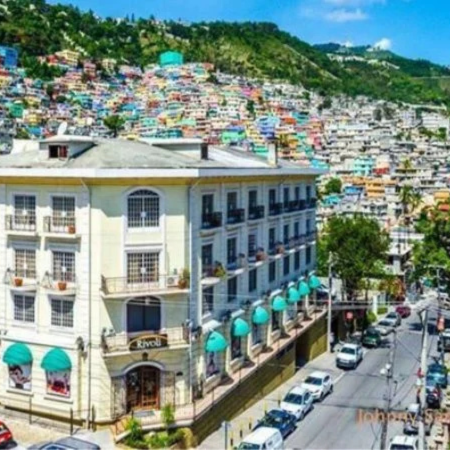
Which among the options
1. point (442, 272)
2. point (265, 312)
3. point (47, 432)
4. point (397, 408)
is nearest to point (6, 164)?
point (47, 432)

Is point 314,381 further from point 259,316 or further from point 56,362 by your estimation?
point 56,362

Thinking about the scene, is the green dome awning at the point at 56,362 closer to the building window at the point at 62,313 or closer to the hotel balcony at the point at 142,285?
the building window at the point at 62,313

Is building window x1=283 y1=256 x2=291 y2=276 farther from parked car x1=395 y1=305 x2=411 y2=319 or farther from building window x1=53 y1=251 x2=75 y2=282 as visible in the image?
parked car x1=395 y1=305 x2=411 y2=319

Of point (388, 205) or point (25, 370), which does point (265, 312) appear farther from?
point (388, 205)

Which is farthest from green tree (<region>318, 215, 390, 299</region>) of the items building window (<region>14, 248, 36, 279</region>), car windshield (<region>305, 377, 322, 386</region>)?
building window (<region>14, 248, 36, 279</region>)

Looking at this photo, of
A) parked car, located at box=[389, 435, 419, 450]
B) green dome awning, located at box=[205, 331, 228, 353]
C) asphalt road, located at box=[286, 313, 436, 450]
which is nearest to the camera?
parked car, located at box=[389, 435, 419, 450]

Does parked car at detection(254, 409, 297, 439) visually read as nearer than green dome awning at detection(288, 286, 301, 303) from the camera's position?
Yes
